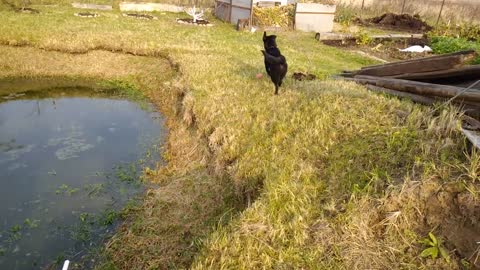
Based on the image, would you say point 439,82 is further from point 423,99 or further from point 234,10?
point 234,10

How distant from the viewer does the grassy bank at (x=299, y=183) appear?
13.5 feet

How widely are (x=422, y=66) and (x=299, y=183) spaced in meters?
Answer: 5.36

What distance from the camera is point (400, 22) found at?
2852 centimetres

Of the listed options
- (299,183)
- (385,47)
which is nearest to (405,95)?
(299,183)

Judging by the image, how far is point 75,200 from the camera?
713 centimetres

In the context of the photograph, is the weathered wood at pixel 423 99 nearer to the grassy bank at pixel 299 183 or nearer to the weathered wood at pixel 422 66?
the grassy bank at pixel 299 183

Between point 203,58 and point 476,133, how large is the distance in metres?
10.4

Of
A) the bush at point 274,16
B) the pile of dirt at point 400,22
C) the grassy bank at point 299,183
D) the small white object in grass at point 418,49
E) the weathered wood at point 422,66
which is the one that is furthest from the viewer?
the pile of dirt at point 400,22

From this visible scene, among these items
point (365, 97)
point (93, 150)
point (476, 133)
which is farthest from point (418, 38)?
point (93, 150)

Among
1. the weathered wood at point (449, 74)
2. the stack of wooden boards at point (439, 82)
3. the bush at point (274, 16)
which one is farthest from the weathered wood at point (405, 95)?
the bush at point (274, 16)

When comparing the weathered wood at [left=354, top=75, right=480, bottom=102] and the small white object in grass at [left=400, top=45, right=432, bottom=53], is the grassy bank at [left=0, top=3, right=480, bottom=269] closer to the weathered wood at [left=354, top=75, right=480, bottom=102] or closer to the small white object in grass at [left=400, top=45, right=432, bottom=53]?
the weathered wood at [left=354, top=75, right=480, bottom=102]

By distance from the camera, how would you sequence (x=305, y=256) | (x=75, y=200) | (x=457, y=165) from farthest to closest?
1. (x=75, y=200)
2. (x=457, y=165)
3. (x=305, y=256)

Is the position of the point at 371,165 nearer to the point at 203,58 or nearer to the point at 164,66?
the point at 203,58

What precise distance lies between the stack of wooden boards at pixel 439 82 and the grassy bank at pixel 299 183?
50cm
